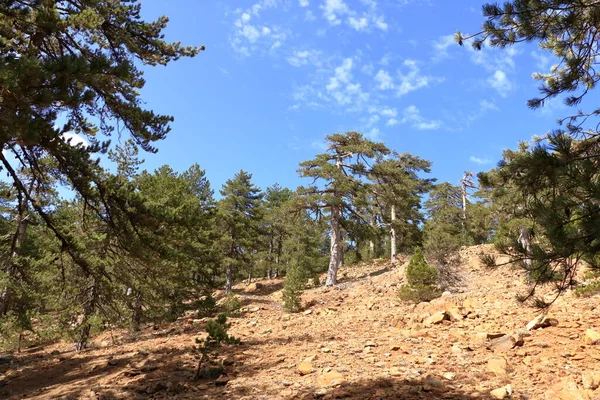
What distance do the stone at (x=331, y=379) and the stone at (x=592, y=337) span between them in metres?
4.48

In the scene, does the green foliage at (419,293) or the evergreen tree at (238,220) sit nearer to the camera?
the green foliage at (419,293)

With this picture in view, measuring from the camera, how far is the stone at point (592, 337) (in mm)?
6420

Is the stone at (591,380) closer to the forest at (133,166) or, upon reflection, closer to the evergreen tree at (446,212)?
the forest at (133,166)

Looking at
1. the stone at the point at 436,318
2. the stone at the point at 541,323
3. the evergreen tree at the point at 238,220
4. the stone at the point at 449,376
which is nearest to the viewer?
the stone at the point at 449,376

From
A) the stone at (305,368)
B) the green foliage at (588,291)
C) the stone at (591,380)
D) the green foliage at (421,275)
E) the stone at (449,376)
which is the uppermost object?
the green foliage at (421,275)

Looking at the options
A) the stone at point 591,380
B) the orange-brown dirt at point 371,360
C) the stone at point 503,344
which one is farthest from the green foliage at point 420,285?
the stone at point 591,380

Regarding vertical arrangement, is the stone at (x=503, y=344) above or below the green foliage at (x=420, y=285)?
below

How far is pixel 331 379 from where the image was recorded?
21.0ft

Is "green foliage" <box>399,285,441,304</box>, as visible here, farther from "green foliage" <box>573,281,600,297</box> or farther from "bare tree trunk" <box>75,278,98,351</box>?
"bare tree trunk" <box>75,278,98,351</box>

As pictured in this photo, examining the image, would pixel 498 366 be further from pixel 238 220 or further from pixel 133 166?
pixel 238 220

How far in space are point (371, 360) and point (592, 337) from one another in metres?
4.00

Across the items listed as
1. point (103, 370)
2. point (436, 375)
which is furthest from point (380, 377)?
point (103, 370)

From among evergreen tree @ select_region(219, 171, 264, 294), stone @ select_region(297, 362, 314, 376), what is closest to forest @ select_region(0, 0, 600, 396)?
stone @ select_region(297, 362, 314, 376)

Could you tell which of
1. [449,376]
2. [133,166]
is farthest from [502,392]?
[133,166]
